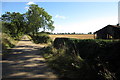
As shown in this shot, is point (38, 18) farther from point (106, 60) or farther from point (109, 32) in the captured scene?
point (106, 60)

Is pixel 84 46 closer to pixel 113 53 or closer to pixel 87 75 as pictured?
pixel 113 53

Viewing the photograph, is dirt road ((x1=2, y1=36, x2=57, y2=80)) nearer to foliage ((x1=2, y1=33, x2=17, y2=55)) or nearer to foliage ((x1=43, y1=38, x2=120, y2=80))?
foliage ((x1=43, y1=38, x2=120, y2=80))

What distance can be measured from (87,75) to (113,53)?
2.07 metres

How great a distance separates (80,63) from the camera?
17.8ft

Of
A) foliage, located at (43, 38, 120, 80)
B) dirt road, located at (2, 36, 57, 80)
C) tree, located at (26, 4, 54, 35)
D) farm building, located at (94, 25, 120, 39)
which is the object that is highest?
tree, located at (26, 4, 54, 35)

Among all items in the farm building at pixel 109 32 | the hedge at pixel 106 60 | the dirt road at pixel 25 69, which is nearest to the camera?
the hedge at pixel 106 60

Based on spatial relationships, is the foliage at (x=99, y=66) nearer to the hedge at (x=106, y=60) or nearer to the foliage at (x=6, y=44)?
the hedge at (x=106, y=60)

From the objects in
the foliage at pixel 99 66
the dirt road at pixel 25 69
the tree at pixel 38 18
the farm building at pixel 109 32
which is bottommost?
the dirt road at pixel 25 69

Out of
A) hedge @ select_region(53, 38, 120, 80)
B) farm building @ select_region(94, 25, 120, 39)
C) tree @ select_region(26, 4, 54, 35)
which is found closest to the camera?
hedge @ select_region(53, 38, 120, 80)

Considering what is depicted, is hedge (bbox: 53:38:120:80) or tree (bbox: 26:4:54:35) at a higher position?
tree (bbox: 26:4:54:35)

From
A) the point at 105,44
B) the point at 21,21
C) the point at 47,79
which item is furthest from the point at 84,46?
the point at 21,21

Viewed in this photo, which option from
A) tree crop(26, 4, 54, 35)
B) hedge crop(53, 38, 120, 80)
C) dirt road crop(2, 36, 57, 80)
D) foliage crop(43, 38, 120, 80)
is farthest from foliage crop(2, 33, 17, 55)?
tree crop(26, 4, 54, 35)

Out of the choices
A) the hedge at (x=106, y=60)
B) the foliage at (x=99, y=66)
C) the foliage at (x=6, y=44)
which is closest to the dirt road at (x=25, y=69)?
the foliage at (x=99, y=66)

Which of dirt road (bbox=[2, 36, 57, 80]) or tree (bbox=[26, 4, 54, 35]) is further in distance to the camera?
tree (bbox=[26, 4, 54, 35])
